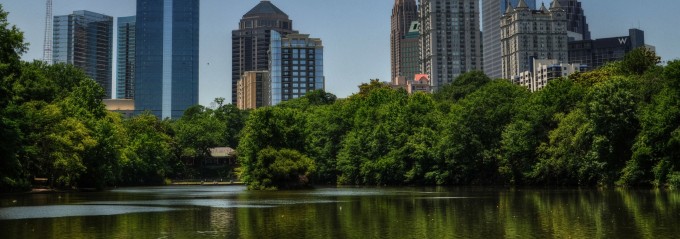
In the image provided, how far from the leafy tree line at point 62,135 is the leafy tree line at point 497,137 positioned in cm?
1975

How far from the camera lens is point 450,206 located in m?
47.9

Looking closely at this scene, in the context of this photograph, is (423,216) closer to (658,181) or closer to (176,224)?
(176,224)

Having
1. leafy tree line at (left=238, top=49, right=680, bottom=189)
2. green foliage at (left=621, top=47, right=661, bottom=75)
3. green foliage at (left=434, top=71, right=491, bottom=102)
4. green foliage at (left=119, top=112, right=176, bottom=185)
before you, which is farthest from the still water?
green foliage at (left=434, top=71, right=491, bottom=102)

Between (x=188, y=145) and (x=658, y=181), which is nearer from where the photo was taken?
(x=658, y=181)

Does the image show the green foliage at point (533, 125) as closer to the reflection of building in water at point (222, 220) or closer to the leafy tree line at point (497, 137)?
the leafy tree line at point (497, 137)

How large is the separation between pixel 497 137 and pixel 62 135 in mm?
52612

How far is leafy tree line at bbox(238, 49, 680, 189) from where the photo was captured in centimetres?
7231

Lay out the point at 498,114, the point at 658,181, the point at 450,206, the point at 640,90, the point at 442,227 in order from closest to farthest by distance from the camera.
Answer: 1. the point at 442,227
2. the point at 450,206
3. the point at 658,181
4. the point at 640,90
5. the point at 498,114

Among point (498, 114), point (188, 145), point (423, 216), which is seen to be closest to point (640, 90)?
point (498, 114)

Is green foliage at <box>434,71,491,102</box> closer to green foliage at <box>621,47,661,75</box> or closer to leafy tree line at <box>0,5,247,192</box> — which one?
leafy tree line at <box>0,5,247,192</box>

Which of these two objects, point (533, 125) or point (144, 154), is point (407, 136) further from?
point (144, 154)

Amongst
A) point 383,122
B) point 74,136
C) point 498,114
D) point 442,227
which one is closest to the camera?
point 442,227

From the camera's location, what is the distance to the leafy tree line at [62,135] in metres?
68.6

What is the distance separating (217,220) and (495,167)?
6458cm
